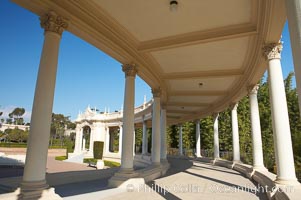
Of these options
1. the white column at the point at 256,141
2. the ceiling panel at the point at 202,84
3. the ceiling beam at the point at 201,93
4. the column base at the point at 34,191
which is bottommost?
the column base at the point at 34,191

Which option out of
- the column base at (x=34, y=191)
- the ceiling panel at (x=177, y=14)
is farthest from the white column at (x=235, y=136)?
the column base at (x=34, y=191)

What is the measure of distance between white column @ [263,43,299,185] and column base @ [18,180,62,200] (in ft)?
45.1

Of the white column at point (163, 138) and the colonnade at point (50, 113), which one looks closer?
the colonnade at point (50, 113)

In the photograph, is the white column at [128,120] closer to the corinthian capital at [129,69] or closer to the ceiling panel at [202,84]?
the corinthian capital at [129,69]

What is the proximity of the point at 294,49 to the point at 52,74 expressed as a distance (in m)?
11.6

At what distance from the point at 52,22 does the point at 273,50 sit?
1491cm

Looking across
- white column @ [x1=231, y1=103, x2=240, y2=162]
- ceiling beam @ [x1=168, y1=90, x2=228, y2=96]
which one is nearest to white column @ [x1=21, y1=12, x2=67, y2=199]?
ceiling beam @ [x1=168, y1=90, x2=228, y2=96]

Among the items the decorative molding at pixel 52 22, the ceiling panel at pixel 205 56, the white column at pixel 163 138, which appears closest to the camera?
the decorative molding at pixel 52 22

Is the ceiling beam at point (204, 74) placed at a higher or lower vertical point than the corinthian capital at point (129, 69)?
higher

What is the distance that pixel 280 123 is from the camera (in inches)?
535

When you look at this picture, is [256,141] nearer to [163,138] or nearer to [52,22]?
[163,138]

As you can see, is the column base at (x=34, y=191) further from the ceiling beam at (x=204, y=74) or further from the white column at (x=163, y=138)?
the white column at (x=163, y=138)

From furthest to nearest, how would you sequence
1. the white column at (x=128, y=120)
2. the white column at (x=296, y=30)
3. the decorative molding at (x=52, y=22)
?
the white column at (x=128, y=120) → the decorative molding at (x=52, y=22) → the white column at (x=296, y=30)

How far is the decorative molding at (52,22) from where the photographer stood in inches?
482
